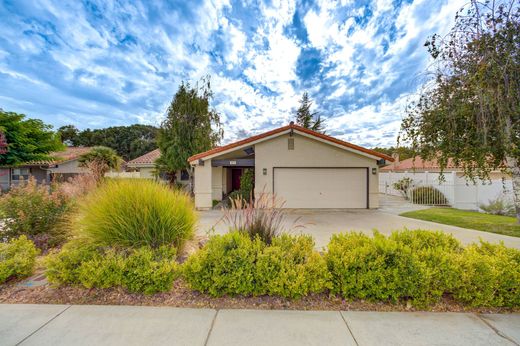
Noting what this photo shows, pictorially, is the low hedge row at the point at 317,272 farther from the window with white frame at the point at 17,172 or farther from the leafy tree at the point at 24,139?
the window with white frame at the point at 17,172

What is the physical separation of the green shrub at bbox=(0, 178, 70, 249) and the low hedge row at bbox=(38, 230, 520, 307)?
7.99ft

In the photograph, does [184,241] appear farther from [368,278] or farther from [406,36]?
[406,36]

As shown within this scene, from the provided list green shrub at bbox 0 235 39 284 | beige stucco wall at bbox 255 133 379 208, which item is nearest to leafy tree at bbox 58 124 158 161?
beige stucco wall at bbox 255 133 379 208

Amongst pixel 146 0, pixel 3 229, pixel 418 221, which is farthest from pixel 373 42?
pixel 3 229

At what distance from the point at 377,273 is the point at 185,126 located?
14.6 metres

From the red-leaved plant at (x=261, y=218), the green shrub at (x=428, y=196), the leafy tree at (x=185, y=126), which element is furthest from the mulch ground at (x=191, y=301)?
the green shrub at (x=428, y=196)

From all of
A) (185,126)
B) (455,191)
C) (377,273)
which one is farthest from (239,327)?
(455,191)

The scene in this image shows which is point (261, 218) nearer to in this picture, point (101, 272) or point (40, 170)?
point (101, 272)

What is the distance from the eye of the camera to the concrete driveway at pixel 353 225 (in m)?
6.40

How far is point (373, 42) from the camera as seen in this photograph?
9203 mm

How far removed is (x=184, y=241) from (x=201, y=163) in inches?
305

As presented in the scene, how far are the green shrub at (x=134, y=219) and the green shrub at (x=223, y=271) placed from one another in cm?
99

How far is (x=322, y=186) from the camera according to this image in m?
11.7

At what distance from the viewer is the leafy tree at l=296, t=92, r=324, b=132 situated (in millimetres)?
28516
